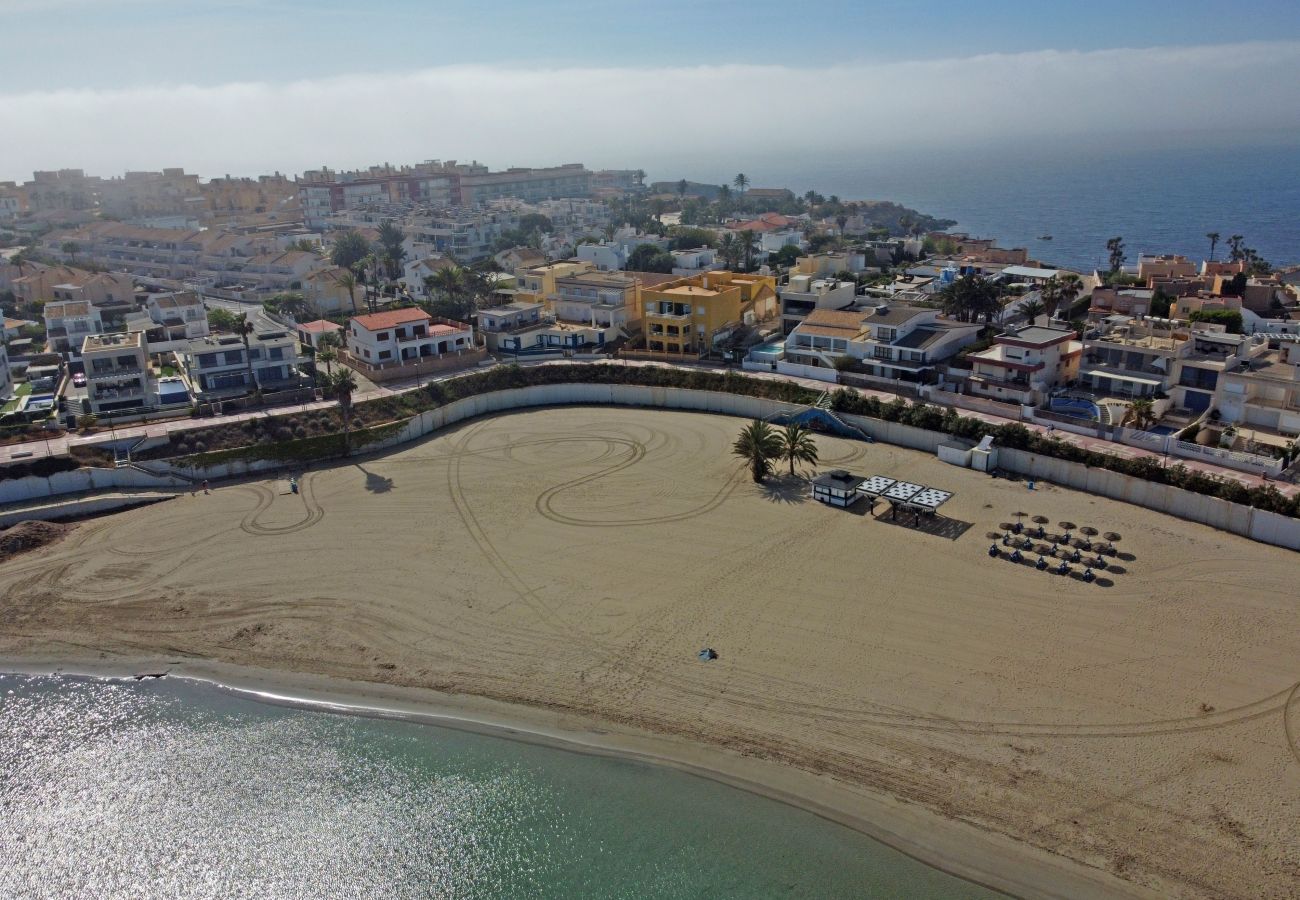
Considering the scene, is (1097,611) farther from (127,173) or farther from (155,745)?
(127,173)

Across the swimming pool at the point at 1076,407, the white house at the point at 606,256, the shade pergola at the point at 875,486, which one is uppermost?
the white house at the point at 606,256

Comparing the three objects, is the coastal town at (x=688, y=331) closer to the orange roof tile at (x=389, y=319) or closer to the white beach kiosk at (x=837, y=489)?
the orange roof tile at (x=389, y=319)

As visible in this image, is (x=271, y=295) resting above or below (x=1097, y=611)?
above

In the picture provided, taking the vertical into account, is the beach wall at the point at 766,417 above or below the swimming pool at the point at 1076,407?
below

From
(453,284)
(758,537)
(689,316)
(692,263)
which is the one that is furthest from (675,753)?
(692,263)

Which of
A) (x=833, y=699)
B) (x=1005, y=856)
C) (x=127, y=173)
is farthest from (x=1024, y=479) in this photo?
(x=127, y=173)

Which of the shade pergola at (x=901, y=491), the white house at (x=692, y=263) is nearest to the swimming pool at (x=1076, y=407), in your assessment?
the shade pergola at (x=901, y=491)

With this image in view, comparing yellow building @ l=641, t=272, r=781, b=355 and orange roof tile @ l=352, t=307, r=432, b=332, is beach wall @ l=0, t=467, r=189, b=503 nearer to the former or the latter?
orange roof tile @ l=352, t=307, r=432, b=332
